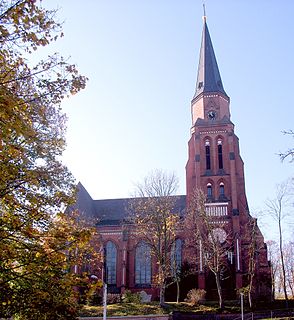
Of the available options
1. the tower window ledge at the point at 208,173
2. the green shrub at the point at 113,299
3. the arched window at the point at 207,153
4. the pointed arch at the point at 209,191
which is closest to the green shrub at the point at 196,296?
the green shrub at the point at 113,299

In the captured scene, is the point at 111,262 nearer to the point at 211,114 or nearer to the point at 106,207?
the point at 106,207

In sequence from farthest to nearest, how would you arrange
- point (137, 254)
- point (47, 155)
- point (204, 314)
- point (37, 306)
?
1. point (137, 254)
2. point (204, 314)
3. point (47, 155)
4. point (37, 306)

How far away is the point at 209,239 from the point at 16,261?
32.4 meters

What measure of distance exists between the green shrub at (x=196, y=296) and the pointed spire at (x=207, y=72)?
22.8m

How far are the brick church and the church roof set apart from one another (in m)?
0.12

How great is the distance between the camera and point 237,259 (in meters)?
42.3

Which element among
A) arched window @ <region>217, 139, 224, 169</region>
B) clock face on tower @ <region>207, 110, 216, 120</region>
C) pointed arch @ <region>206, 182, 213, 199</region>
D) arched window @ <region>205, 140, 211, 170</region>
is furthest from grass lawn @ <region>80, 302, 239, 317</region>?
clock face on tower @ <region>207, 110, 216, 120</region>

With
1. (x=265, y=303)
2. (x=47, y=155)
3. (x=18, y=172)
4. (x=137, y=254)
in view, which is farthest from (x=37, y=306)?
(x=137, y=254)

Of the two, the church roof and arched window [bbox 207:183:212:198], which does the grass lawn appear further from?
the church roof

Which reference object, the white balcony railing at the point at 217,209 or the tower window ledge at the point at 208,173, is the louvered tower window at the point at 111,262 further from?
the tower window ledge at the point at 208,173

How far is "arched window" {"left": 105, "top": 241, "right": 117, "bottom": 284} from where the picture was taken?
48.1 meters

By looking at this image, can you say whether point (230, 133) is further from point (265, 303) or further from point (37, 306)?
point (37, 306)

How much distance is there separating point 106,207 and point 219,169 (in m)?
15.4

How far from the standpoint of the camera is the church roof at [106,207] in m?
50.9
